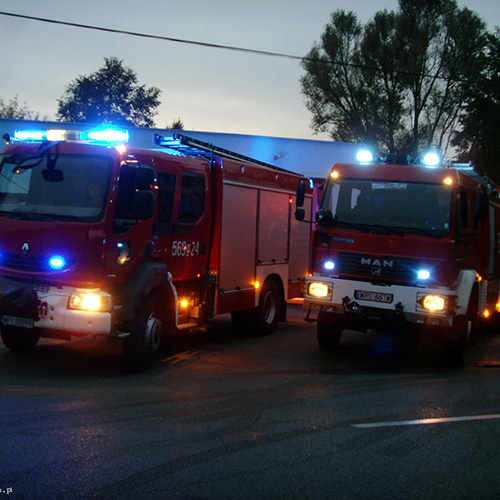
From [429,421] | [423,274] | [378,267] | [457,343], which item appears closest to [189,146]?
[378,267]

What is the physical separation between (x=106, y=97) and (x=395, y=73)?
30.0 metres

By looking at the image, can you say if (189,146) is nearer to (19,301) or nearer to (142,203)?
(142,203)

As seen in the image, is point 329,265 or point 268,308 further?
point 268,308

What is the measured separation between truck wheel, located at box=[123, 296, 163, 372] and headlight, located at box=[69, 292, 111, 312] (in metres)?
0.51

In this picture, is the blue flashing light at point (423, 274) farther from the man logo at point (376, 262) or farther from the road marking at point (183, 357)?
the road marking at point (183, 357)

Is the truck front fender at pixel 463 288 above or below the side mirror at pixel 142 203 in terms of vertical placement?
below

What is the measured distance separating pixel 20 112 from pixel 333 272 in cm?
5919

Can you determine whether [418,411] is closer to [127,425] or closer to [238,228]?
[127,425]

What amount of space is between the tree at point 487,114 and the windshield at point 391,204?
28.3m

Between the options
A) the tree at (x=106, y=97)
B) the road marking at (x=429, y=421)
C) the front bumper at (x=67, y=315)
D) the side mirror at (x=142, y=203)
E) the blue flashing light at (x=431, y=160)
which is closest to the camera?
the road marking at (x=429, y=421)

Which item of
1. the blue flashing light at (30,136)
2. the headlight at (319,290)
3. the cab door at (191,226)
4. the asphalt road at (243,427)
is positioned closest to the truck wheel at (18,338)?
the asphalt road at (243,427)

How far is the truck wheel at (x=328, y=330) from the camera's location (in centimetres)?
978

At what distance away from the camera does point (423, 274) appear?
9016 millimetres

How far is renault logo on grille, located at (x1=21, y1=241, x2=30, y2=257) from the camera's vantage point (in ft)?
25.9
